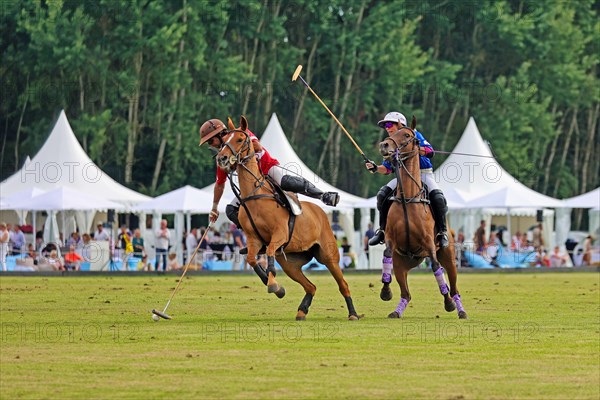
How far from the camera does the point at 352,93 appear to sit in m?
79.2

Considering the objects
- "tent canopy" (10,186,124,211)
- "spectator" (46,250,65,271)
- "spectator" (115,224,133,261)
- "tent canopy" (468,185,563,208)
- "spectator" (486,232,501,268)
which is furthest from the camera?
"tent canopy" (468,185,563,208)

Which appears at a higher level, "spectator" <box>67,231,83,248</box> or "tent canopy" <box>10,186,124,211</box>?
"tent canopy" <box>10,186,124,211</box>

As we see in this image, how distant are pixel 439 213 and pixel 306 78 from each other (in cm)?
5868

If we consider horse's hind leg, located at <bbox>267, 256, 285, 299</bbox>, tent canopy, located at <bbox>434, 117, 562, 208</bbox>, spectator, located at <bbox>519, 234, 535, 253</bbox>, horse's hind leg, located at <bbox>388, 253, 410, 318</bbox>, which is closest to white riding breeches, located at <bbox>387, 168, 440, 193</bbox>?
horse's hind leg, located at <bbox>388, 253, 410, 318</bbox>

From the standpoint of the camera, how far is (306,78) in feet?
259

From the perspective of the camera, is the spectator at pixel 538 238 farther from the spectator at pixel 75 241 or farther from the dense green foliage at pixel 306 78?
the dense green foliage at pixel 306 78

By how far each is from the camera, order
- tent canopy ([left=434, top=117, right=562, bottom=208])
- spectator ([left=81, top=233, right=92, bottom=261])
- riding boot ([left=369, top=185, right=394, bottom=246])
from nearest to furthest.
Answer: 1. riding boot ([left=369, top=185, right=394, bottom=246])
2. spectator ([left=81, top=233, right=92, bottom=261])
3. tent canopy ([left=434, top=117, right=562, bottom=208])

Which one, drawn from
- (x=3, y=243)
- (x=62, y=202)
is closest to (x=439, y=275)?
(x=3, y=243)

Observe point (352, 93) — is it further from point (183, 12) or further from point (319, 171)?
point (183, 12)

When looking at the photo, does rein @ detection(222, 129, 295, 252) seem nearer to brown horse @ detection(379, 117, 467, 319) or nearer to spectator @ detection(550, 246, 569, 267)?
brown horse @ detection(379, 117, 467, 319)

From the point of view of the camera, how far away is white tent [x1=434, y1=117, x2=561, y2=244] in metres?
49.6

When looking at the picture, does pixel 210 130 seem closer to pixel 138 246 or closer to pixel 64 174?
pixel 138 246

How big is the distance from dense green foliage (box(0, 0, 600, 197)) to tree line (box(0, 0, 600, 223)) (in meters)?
0.10

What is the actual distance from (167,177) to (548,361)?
5503 centimetres
